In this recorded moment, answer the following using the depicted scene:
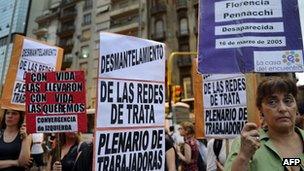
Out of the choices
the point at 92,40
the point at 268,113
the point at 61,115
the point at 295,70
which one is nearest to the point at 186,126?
the point at 61,115

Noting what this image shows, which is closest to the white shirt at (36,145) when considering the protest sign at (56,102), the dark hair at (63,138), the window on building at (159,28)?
the dark hair at (63,138)

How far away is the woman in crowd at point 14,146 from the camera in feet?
15.2

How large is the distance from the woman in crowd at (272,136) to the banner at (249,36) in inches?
26.3

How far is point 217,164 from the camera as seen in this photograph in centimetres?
561

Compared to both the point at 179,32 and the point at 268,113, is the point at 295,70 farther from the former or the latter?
the point at 179,32

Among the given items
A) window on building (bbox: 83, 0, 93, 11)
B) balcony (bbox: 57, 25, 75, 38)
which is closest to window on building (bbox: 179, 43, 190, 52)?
window on building (bbox: 83, 0, 93, 11)

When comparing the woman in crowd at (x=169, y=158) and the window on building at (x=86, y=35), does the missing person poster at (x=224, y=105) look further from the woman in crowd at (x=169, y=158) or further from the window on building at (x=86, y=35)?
the window on building at (x=86, y=35)

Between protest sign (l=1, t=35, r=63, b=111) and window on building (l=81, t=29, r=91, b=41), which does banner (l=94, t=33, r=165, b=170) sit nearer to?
protest sign (l=1, t=35, r=63, b=111)

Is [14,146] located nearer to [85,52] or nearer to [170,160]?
[170,160]

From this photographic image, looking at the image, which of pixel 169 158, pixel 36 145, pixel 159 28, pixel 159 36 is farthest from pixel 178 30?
A: pixel 169 158

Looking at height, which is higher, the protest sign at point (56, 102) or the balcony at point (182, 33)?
the balcony at point (182, 33)

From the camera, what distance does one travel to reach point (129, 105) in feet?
13.8

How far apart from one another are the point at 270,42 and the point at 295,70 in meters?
0.28

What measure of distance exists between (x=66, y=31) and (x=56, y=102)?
43959mm
